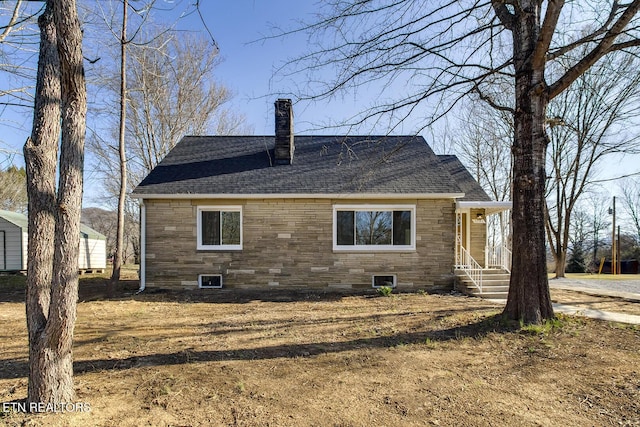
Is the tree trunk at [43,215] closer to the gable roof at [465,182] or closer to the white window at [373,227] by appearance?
the white window at [373,227]

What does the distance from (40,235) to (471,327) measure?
5862 mm

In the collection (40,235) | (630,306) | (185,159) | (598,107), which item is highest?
(598,107)

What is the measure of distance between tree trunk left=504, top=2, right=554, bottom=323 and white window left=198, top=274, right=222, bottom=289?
734cm

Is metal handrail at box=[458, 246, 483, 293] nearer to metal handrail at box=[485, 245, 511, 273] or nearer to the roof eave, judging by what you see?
metal handrail at box=[485, 245, 511, 273]

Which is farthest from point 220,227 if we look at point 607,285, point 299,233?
point 607,285

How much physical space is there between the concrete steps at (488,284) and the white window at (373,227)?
174cm

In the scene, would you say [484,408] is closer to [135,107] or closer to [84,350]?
[84,350]

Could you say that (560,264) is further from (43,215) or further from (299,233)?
(43,215)

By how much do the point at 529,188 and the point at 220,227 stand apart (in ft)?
25.2

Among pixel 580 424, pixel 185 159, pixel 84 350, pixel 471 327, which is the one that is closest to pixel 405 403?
pixel 580 424

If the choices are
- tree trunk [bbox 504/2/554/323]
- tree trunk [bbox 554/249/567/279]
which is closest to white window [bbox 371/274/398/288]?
tree trunk [bbox 504/2/554/323]

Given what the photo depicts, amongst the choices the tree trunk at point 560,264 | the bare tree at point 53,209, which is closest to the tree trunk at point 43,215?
the bare tree at point 53,209

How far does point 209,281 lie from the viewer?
9.91 meters

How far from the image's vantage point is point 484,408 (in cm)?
310
